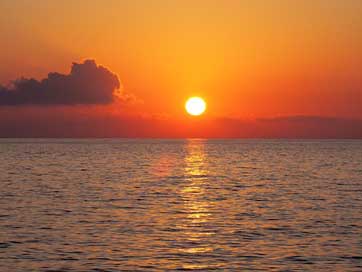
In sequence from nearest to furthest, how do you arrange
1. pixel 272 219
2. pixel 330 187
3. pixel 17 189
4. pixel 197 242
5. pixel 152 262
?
pixel 152 262 → pixel 197 242 → pixel 272 219 → pixel 17 189 → pixel 330 187

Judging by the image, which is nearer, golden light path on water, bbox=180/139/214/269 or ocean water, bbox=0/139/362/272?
ocean water, bbox=0/139/362/272

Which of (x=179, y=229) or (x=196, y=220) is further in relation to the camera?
(x=196, y=220)

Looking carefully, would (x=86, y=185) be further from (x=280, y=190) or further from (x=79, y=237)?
(x=79, y=237)

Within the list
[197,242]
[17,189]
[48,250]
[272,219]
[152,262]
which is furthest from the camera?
[17,189]

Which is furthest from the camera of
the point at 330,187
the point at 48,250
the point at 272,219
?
the point at 330,187

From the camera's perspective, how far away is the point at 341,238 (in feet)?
124

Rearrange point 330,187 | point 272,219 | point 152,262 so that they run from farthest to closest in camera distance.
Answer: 1. point 330,187
2. point 272,219
3. point 152,262

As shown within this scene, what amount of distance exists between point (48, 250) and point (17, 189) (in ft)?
120

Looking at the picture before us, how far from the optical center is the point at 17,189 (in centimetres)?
6912

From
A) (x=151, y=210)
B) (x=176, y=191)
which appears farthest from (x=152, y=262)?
(x=176, y=191)

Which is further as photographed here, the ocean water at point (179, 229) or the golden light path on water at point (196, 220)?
the golden light path on water at point (196, 220)

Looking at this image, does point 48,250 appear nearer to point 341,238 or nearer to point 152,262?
point 152,262

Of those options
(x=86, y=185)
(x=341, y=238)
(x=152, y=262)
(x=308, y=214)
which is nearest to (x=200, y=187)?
(x=86, y=185)

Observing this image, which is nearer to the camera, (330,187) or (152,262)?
(152,262)
